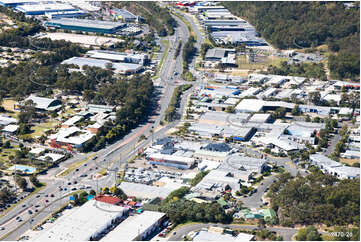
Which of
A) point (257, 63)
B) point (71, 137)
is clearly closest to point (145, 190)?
point (71, 137)

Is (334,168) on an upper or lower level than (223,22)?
lower

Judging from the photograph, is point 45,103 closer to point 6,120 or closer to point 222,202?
point 6,120

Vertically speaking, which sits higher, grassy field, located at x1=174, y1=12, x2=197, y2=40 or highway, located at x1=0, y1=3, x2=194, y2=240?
grassy field, located at x1=174, y1=12, x2=197, y2=40

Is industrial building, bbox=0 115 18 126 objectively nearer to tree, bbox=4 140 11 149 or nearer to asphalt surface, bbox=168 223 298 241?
tree, bbox=4 140 11 149

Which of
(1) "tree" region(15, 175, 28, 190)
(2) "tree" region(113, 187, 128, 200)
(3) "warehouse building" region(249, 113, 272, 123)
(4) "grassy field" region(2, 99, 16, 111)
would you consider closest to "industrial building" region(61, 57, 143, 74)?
(4) "grassy field" region(2, 99, 16, 111)

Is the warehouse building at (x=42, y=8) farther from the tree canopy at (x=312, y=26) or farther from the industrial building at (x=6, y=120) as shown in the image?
the industrial building at (x=6, y=120)
